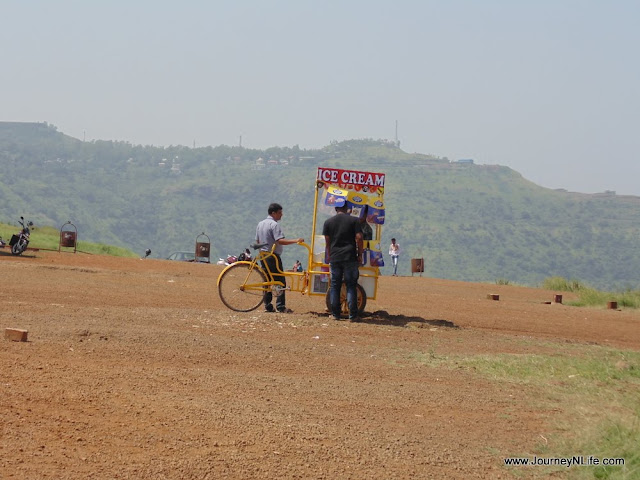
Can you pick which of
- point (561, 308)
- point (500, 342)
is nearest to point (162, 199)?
point (561, 308)

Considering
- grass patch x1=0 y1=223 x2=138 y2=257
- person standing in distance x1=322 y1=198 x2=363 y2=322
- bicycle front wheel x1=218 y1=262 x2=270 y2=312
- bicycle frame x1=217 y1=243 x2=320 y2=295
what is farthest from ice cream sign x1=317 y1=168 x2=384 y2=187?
grass patch x1=0 y1=223 x2=138 y2=257

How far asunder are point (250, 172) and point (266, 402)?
164 meters

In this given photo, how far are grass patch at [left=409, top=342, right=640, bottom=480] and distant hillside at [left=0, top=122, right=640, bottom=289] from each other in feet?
292

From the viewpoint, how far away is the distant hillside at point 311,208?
123m

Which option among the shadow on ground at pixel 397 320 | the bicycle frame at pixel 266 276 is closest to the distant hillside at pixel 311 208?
the shadow on ground at pixel 397 320

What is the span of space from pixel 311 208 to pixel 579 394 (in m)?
117

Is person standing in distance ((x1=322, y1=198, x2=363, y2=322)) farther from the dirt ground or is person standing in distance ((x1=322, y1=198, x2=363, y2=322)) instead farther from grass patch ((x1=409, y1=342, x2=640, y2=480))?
grass patch ((x1=409, y1=342, x2=640, y2=480))

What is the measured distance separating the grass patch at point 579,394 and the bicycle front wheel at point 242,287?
13.1 feet

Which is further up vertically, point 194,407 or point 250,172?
point 250,172

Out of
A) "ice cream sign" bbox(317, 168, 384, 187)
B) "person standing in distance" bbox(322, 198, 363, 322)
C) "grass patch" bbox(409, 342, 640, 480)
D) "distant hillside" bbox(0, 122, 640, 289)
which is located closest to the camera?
"grass patch" bbox(409, 342, 640, 480)

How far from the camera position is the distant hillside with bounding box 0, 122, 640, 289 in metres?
123

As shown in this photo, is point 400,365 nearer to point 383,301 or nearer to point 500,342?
point 500,342

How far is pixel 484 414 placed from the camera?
972 cm

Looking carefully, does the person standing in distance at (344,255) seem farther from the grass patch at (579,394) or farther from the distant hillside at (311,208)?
the distant hillside at (311,208)
